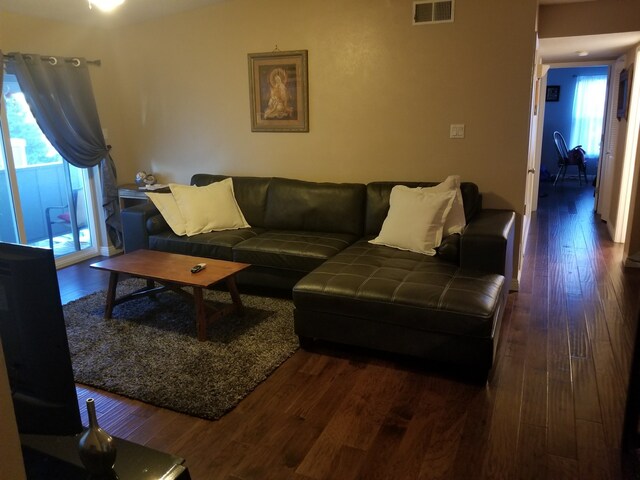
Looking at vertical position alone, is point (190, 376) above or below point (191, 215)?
below

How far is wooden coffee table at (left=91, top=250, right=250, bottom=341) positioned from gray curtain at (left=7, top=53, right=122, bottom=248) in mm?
1621

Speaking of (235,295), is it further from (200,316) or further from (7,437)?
(7,437)

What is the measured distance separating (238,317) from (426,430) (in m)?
1.64

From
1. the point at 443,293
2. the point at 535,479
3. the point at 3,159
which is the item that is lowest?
the point at 535,479

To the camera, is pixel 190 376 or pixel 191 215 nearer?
pixel 190 376

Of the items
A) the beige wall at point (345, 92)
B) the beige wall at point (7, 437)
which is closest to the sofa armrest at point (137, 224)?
the beige wall at point (345, 92)

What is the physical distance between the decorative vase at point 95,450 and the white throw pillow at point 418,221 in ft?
8.57

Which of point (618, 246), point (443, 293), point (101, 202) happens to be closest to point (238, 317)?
point (443, 293)

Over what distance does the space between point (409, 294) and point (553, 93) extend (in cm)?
889

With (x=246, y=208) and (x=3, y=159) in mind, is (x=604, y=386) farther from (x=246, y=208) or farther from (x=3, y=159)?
(x=3, y=159)

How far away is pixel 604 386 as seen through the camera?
262cm

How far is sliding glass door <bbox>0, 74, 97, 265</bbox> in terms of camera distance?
436 cm

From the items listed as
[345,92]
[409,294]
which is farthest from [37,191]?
[409,294]

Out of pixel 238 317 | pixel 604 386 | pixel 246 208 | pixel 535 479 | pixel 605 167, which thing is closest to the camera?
pixel 535 479
